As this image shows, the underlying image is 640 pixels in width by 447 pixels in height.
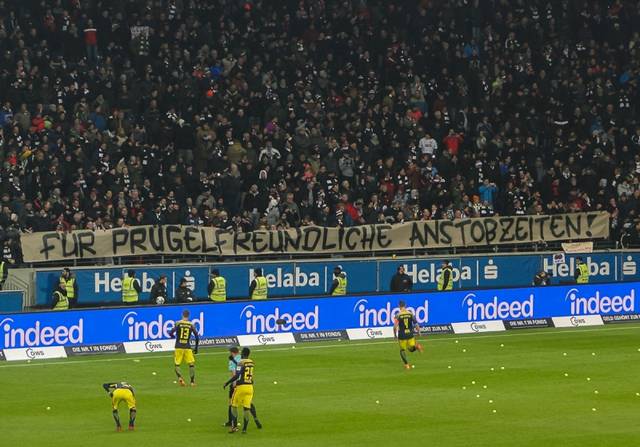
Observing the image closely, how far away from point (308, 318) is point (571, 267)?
13.1 meters

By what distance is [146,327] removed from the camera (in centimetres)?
3891

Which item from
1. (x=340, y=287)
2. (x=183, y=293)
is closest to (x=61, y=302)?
(x=183, y=293)

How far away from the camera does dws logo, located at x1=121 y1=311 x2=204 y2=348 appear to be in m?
38.6

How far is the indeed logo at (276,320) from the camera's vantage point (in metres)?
40.5

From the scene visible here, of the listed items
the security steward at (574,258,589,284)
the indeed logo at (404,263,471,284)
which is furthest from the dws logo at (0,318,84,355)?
the security steward at (574,258,589,284)

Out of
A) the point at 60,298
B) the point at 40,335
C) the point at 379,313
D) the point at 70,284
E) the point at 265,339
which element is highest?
the point at 70,284

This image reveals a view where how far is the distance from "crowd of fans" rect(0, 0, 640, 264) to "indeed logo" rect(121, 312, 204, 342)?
6.03m

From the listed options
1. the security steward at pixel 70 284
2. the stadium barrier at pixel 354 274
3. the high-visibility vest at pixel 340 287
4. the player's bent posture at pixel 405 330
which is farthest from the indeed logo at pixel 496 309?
the security steward at pixel 70 284

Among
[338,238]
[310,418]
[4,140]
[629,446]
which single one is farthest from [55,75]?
[629,446]

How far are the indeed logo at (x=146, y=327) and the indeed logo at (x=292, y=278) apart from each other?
7069 mm

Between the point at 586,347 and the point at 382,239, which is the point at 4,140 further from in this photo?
→ the point at 586,347

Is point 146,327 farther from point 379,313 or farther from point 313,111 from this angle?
point 313,111

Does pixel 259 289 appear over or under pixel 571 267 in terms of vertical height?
over

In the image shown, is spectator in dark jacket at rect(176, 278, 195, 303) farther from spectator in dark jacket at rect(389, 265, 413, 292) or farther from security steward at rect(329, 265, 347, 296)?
spectator in dark jacket at rect(389, 265, 413, 292)
